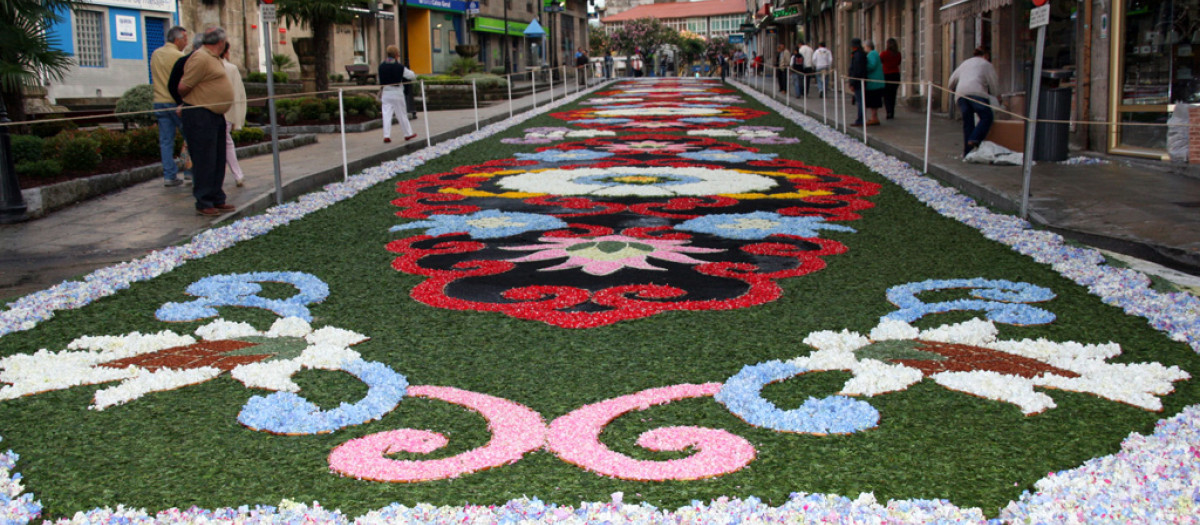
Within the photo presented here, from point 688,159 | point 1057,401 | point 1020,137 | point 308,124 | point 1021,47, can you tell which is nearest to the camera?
point 1057,401

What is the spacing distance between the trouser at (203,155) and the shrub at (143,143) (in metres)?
3.41

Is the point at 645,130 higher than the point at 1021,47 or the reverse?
the reverse

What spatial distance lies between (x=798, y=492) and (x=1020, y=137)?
342 inches

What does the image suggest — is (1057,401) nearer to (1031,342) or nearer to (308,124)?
(1031,342)

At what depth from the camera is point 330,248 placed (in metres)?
5.78

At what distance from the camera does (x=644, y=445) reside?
8.70 ft

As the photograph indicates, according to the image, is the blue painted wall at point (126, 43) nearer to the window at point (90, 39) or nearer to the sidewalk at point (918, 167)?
the window at point (90, 39)

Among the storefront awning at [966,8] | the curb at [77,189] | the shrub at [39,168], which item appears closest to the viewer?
the curb at [77,189]

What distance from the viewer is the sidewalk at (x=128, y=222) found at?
5.70m

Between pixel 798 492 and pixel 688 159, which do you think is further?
pixel 688 159

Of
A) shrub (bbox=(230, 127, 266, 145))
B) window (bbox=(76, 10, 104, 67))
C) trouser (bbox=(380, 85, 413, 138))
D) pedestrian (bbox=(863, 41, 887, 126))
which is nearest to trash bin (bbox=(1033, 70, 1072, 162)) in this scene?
pedestrian (bbox=(863, 41, 887, 126))

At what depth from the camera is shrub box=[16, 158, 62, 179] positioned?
852cm

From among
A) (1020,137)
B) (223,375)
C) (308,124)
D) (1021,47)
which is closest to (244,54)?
(308,124)

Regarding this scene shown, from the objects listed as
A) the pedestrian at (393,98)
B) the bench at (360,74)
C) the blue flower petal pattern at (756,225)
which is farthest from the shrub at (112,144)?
the bench at (360,74)
